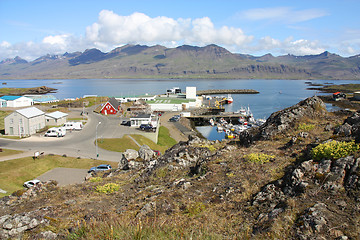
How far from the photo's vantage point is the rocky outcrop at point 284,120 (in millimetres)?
16719

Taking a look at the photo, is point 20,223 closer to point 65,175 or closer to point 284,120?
point 284,120

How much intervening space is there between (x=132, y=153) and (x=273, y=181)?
1174cm

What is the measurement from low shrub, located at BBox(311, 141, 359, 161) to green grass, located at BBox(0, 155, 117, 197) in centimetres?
2234

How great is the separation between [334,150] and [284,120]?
805cm

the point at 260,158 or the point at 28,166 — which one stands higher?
the point at 260,158

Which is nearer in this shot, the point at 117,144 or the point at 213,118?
the point at 117,144

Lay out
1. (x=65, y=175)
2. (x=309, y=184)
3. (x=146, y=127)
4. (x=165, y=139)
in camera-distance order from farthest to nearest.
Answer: (x=146, y=127) → (x=165, y=139) → (x=65, y=175) → (x=309, y=184)

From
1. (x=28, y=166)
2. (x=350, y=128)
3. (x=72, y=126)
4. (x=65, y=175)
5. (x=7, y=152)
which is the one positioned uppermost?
(x=350, y=128)

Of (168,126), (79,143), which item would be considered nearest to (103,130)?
(79,143)

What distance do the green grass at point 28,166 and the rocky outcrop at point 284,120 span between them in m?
17.6

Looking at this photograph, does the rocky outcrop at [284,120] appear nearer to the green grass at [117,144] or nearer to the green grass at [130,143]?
the green grass at [130,143]

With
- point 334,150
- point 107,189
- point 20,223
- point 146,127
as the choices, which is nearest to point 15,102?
point 146,127

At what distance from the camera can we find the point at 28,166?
26234 millimetres

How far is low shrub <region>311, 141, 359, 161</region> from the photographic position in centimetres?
895
